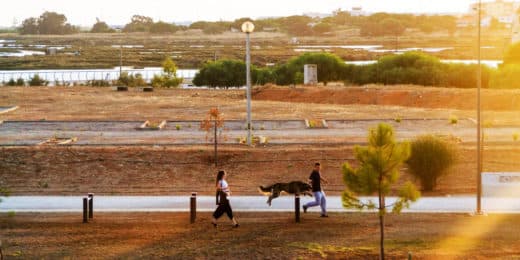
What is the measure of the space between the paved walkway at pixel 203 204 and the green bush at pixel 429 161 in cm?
149

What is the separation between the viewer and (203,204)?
72.0ft

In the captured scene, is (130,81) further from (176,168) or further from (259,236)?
(259,236)

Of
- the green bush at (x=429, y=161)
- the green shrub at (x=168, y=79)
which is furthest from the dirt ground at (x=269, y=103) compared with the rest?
the green bush at (x=429, y=161)

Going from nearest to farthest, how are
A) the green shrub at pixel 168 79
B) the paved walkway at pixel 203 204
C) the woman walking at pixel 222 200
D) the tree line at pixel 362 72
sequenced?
the woman walking at pixel 222 200
the paved walkway at pixel 203 204
the tree line at pixel 362 72
the green shrub at pixel 168 79

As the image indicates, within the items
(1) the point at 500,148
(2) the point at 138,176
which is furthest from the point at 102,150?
(1) the point at 500,148

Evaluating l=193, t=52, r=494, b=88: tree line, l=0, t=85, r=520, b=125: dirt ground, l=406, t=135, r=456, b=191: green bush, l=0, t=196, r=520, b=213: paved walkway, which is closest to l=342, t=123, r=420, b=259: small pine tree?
l=0, t=196, r=520, b=213: paved walkway

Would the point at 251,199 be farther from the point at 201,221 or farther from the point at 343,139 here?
the point at 343,139

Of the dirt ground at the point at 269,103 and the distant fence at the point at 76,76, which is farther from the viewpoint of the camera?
the distant fence at the point at 76,76

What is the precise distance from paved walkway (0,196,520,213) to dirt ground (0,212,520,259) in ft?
2.40

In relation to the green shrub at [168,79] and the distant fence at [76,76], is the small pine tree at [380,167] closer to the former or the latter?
the green shrub at [168,79]

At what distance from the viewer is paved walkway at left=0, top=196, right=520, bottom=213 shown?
2120cm

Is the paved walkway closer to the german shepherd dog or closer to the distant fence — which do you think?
the german shepherd dog

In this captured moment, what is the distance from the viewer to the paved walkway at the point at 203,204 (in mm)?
21203

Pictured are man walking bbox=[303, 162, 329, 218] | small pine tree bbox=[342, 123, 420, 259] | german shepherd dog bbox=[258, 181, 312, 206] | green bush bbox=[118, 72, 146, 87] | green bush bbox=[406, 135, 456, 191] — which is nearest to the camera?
small pine tree bbox=[342, 123, 420, 259]
